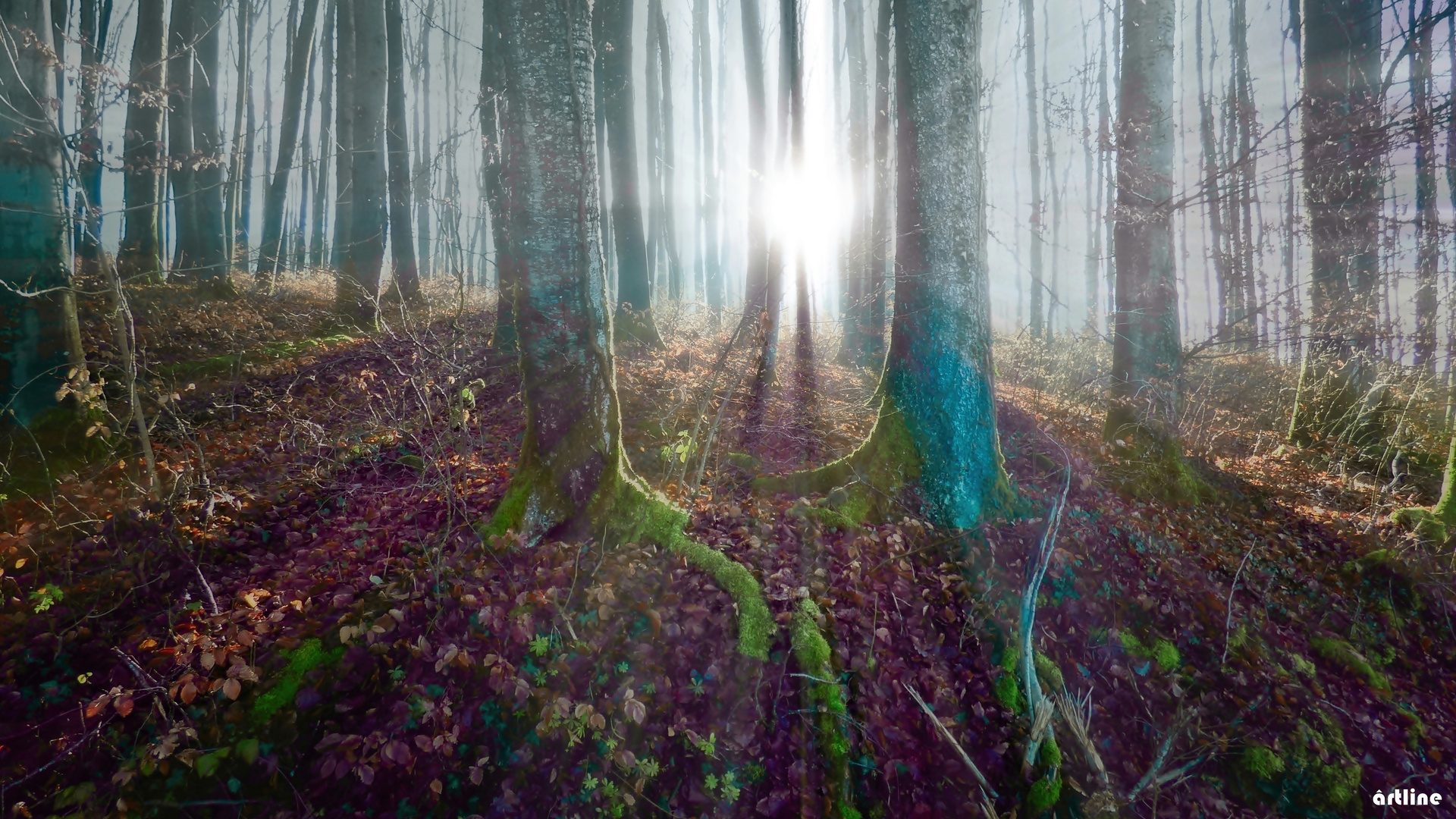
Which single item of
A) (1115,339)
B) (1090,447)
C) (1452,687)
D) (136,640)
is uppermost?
(1115,339)

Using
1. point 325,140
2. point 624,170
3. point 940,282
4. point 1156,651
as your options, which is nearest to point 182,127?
point 325,140

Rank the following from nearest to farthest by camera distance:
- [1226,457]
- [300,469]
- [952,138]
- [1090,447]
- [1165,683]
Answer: [1165,683], [952,138], [300,469], [1090,447], [1226,457]

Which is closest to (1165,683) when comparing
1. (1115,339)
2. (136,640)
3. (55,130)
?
(1115,339)

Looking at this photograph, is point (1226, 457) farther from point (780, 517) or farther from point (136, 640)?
point (136, 640)

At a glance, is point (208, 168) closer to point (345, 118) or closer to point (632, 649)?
point (345, 118)

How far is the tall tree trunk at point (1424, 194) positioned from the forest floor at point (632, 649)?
3.60 m

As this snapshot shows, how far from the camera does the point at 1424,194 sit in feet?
33.2

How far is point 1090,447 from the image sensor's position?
262 inches

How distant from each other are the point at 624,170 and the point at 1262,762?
36.3 ft

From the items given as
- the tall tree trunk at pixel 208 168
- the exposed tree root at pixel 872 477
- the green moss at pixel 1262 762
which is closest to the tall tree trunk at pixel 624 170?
the exposed tree root at pixel 872 477

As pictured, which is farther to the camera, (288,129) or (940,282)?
(288,129)

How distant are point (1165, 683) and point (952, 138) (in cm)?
451

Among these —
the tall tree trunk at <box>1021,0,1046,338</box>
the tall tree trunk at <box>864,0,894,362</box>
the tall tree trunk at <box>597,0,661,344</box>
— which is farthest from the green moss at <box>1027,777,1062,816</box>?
the tall tree trunk at <box>1021,0,1046,338</box>

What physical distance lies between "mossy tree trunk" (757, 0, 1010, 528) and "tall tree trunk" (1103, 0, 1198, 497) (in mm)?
2977
